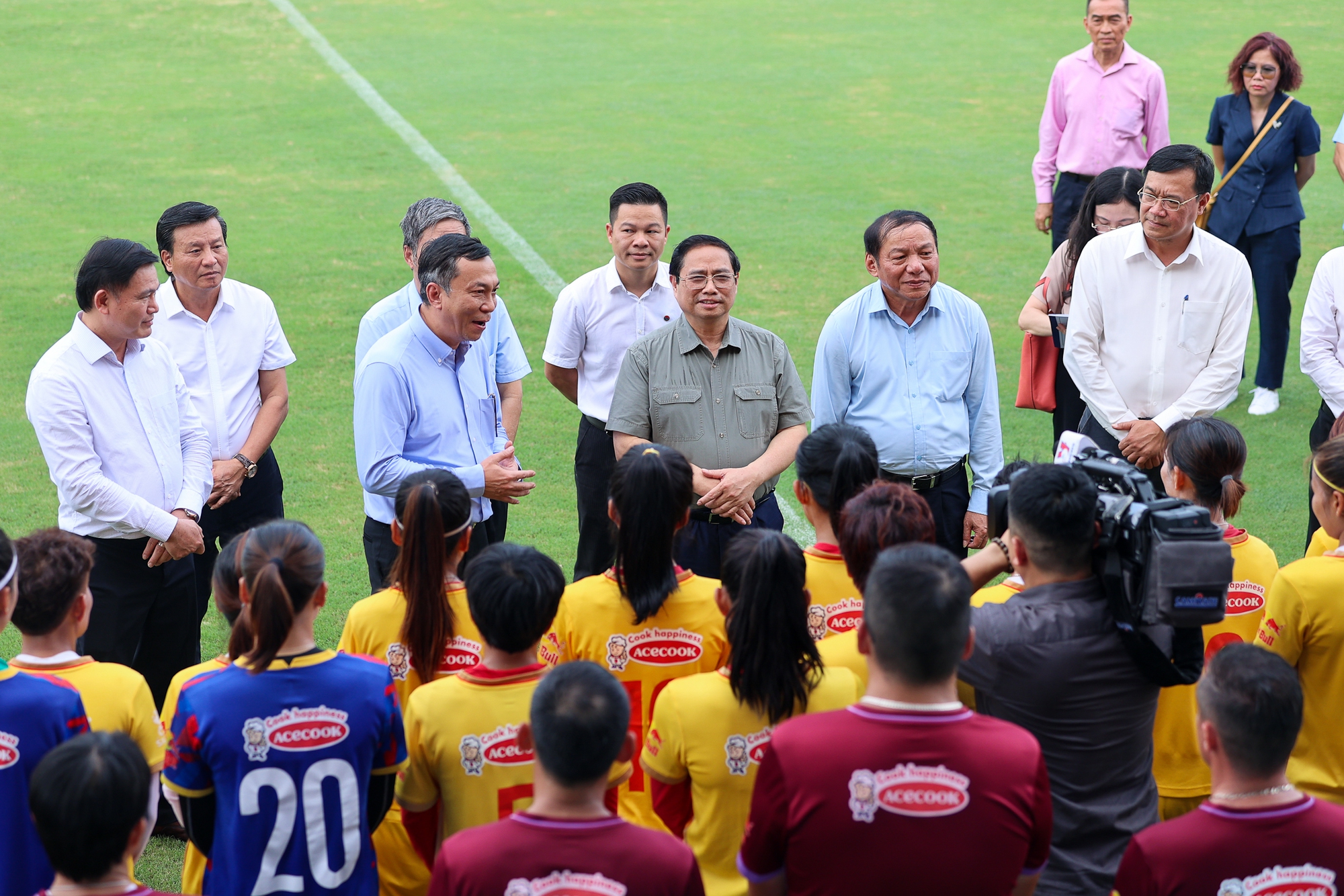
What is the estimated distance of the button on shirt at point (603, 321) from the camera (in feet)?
19.9

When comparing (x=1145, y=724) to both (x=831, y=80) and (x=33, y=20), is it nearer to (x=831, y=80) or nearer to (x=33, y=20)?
(x=831, y=80)

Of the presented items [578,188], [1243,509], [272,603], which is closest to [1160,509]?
[272,603]

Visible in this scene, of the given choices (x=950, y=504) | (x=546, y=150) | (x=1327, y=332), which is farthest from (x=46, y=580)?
(x=546, y=150)

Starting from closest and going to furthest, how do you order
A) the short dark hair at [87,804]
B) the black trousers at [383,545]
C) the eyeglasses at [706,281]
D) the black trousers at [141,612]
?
the short dark hair at [87,804] → the black trousers at [141,612] → the black trousers at [383,545] → the eyeglasses at [706,281]

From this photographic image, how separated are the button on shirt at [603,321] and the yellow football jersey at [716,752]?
2.97 metres

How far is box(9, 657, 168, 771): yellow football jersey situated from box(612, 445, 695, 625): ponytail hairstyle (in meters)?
1.28

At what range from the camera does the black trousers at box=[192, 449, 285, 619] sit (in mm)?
5602

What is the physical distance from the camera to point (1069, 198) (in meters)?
9.63

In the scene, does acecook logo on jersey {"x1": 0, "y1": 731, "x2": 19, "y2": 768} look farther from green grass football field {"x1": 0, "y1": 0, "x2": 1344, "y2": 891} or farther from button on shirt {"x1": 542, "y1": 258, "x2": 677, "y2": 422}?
button on shirt {"x1": 542, "y1": 258, "x2": 677, "y2": 422}

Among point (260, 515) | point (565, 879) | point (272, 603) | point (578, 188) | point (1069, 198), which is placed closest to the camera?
point (565, 879)

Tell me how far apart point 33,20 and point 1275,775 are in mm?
23365

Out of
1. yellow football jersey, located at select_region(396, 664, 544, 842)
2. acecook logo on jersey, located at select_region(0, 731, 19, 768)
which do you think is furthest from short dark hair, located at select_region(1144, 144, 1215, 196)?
acecook logo on jersey, located at select_region(0, 731, 19, 768)

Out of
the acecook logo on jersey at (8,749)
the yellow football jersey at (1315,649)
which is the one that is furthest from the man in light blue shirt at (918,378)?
the acecook logo on jersey at (8,749)

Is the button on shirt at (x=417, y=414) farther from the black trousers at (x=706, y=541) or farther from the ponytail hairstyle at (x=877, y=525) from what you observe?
the ponytail hairstyle at (x=877, y=525)
